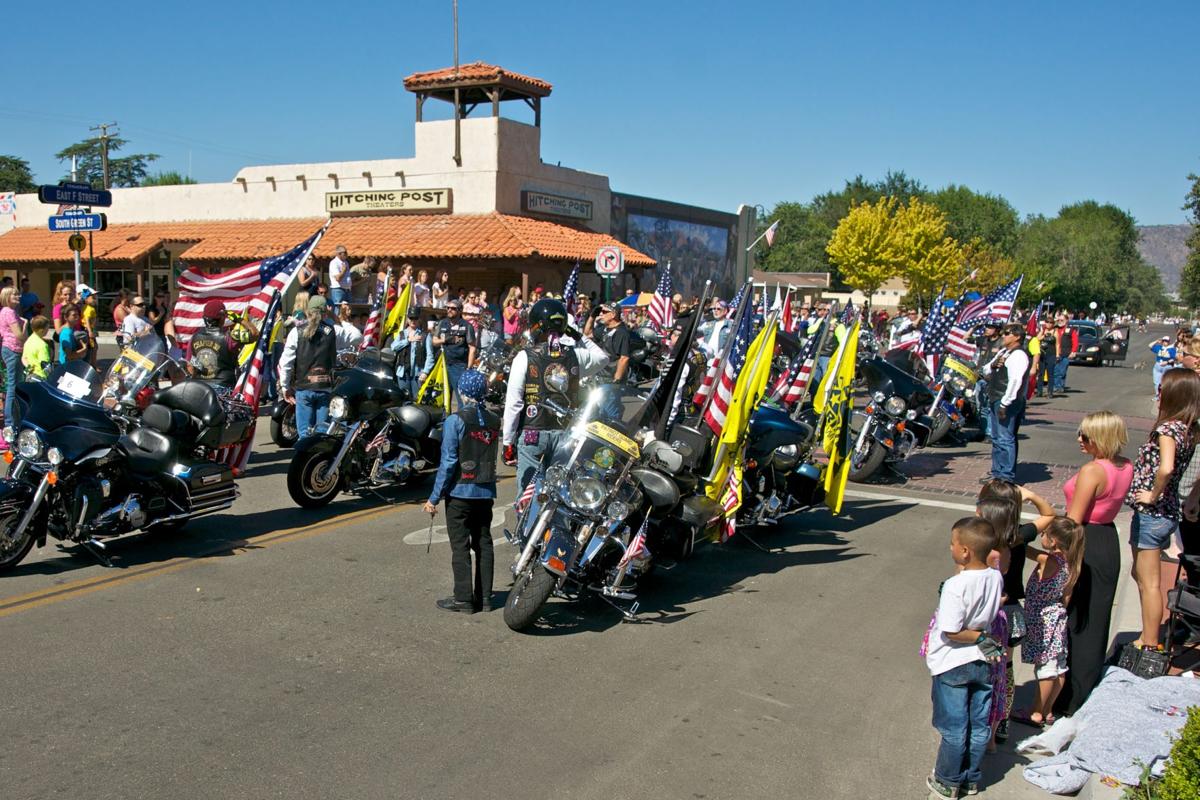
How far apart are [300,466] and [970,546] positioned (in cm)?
654

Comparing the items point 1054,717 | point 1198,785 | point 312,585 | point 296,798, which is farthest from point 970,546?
point 312,585

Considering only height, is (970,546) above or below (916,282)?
below

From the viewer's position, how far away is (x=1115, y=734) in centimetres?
483

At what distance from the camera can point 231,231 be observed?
31641mm

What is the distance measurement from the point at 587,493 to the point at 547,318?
7.45ft

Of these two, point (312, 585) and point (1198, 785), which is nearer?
point (1198, 785)

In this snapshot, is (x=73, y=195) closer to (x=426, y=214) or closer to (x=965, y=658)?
(x=426, y=214)

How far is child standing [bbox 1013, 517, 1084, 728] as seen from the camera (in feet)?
17.0

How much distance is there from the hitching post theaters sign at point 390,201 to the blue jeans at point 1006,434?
2082 centimetres

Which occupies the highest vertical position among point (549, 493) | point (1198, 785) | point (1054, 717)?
point (549, 493)

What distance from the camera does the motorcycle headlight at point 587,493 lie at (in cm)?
623

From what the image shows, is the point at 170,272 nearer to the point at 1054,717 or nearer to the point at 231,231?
the point at 231,231

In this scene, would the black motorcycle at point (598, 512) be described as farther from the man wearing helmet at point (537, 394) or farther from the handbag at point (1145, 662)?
the handbag at point (1145, 662)

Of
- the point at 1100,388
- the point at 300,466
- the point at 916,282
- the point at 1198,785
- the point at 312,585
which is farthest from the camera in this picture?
the point at 916,282
